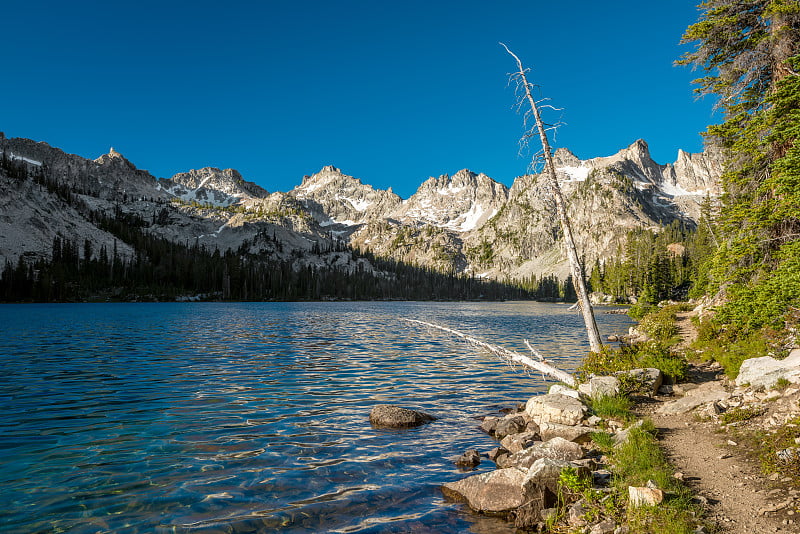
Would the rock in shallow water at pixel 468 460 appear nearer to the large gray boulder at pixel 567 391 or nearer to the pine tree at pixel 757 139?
the large gray boulder at pixel 567 391

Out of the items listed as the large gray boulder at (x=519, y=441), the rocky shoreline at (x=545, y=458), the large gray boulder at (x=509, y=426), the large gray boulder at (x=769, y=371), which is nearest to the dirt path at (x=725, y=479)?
the rocky shoreline at (x=545, y=458)

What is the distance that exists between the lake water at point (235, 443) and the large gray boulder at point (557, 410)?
99.2 inches

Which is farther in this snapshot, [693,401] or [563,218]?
[563,218]

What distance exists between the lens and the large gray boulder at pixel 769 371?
1413cm

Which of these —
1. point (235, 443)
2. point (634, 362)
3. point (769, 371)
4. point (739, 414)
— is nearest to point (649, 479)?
point (739, 414)

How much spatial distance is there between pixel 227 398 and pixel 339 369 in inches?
441

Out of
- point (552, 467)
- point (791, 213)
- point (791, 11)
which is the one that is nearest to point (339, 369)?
point (552, 467)

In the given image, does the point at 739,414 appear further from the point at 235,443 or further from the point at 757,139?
the point at 235,443

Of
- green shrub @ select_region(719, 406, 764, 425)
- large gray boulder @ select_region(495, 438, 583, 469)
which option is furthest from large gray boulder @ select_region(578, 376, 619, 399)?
large gray boulder @ select_region(495, 438, 583, 469)

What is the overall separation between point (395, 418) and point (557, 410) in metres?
6.83

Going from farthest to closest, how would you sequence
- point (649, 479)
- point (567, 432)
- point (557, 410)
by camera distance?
point (557, 410) < point (567, 432) < point (649, 479)

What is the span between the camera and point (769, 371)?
49.9 ft

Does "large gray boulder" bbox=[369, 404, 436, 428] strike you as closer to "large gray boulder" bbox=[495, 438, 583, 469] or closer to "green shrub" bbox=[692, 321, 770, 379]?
"large gray boulder" bbox=[495, 438, 583, 469]

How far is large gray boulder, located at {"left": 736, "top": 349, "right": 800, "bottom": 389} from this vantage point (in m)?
14.1
